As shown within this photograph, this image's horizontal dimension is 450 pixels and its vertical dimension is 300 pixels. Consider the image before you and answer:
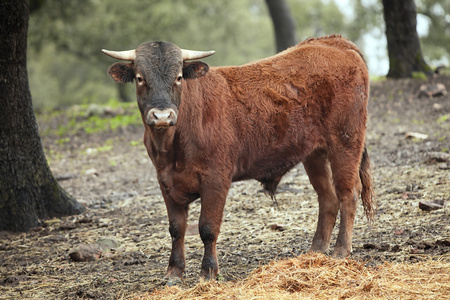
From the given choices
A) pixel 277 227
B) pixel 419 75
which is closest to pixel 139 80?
pixel 277 227

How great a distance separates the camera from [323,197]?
685 cm

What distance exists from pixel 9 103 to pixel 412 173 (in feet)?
20.0

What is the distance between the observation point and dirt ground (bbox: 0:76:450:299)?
6062 millimetres

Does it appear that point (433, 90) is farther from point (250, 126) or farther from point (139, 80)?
point (139, 80)

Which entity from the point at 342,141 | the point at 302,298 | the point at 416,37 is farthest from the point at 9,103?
the point at 416,37

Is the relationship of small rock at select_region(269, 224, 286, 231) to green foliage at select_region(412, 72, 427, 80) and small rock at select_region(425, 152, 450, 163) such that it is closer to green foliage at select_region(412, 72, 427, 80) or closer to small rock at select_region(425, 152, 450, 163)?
small rock at select_region(425, 152, 450, 163)

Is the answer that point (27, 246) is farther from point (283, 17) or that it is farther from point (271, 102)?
point (283, 17)

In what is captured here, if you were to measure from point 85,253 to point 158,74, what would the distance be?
8.40ft

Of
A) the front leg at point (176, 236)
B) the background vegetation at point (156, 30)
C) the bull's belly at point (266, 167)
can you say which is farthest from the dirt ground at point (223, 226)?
the background vegetation at point (156, 30)

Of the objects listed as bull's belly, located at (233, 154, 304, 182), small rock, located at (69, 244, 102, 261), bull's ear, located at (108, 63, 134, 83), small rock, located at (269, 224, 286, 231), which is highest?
bull's ear, located at (108, 63, 134, 83)

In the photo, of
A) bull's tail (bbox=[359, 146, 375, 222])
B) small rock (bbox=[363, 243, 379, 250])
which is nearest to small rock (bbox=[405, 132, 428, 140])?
bull's tail (bbox=[359, 146, 375, 222])

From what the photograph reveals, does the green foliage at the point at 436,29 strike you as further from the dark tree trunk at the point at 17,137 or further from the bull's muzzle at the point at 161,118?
the bull's muzzle at the point at 161,118

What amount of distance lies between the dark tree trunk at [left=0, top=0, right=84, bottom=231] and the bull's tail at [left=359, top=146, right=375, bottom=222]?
4.60 metres

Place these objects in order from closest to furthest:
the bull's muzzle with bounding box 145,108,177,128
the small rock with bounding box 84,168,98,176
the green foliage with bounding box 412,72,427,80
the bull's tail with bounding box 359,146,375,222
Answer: the bull's muzzle with bounding box 145,108,177,128 → the bull's tail with bounding box 359,146,375,222 → the small rock with bounding box 84,168,98,176 → the green foliage with bounding box 412,72,427,80
